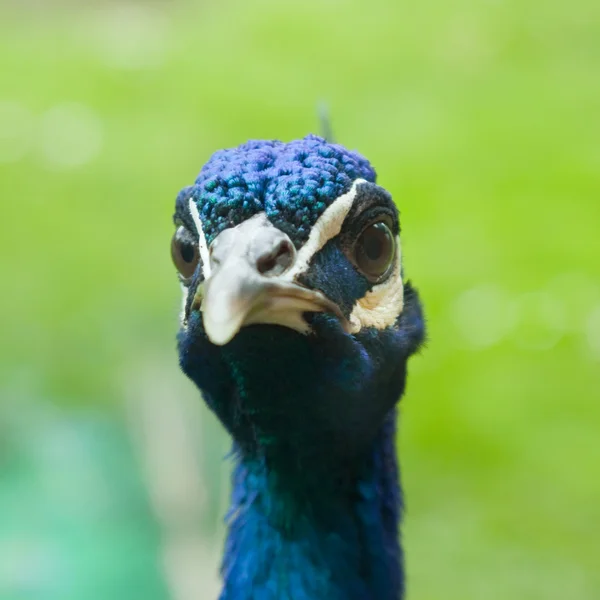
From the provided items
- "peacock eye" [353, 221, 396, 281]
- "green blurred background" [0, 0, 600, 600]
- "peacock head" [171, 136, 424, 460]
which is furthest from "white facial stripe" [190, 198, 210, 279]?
"green blurred background" [0, 0, 600, 600]

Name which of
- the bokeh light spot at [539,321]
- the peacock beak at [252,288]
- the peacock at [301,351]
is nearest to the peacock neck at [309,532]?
the peacock at [301,351]

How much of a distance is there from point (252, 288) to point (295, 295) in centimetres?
9

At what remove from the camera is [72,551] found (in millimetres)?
3010

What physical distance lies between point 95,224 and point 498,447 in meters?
2.39

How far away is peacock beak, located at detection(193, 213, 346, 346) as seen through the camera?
1005mm

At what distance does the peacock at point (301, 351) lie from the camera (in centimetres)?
113

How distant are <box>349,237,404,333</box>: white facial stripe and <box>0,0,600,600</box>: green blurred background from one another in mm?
1651

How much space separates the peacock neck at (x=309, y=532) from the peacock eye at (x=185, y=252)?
0.96ft

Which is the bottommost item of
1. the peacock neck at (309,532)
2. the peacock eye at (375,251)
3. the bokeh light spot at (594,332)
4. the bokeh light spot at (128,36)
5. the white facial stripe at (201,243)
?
the peacock neck at (309,532)

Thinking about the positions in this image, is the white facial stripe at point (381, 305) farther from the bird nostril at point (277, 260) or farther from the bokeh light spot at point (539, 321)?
the bokeh light spot at point (539, 321)

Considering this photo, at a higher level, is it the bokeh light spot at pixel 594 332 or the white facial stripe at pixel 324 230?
the bokeh light spot at pixel 594 332

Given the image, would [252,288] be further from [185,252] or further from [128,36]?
[128,36]

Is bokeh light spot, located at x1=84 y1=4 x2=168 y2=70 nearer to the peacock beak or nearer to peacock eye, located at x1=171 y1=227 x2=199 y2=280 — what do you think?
peacock eye, located at x1=171 y1=227 x2=199 y2=280

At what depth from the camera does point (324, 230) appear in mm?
1195
